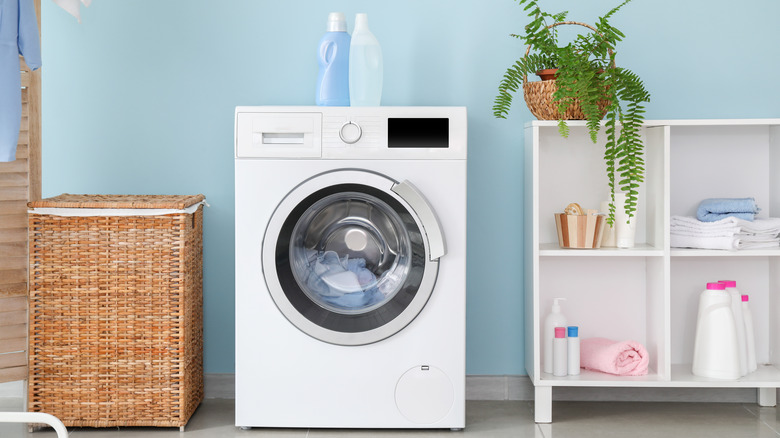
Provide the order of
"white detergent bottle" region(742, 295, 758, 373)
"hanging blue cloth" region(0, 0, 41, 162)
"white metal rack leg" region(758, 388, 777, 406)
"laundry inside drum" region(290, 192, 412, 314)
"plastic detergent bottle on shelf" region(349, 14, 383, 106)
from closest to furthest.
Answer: "hanging blue cloth" region(0, 0, 41, 162)
"laundry inside drum" region(290, 192, 412, 314)
"plastic detergent bottle on shelf" region(349, 14, 383, 106)
"white detergent bottle" region(742, 295, 758, 373)
"white metal rack leg" region(758, 388, 777, 406)

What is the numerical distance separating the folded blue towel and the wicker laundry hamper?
5.51 ft

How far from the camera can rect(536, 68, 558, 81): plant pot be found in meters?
2.33

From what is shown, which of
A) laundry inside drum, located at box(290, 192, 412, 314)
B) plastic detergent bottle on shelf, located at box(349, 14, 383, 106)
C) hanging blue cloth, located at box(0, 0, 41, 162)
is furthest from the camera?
plastic detergent bottle on shelf, located at box(349, 14, 383, 106)

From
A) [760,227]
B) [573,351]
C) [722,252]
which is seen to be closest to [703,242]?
[722,252]

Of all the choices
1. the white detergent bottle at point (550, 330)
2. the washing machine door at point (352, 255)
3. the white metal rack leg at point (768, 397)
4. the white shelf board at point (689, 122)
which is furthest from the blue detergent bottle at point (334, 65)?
the white metal rack leg at point (768, 397)

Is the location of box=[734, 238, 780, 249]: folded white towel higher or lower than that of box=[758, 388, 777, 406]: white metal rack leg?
higher

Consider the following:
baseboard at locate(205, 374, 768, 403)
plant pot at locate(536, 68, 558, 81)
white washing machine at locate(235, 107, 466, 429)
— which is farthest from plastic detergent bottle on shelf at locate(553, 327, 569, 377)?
plant pot at locate(536, 68, 558, 81)

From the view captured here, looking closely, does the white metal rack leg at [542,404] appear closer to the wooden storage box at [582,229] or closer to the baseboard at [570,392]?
the baseboard at [570,392]

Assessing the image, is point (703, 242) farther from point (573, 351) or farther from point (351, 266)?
point (351, 266)

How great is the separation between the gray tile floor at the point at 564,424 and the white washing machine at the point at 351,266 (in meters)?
0.11

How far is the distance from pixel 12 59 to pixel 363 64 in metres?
1.02

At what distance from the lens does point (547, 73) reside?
2.35 metres

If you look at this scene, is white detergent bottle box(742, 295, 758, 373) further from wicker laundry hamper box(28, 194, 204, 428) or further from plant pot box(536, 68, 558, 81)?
wicker laundry hamper box(28, 194, 204, 428)

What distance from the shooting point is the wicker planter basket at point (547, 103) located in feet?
7.54
